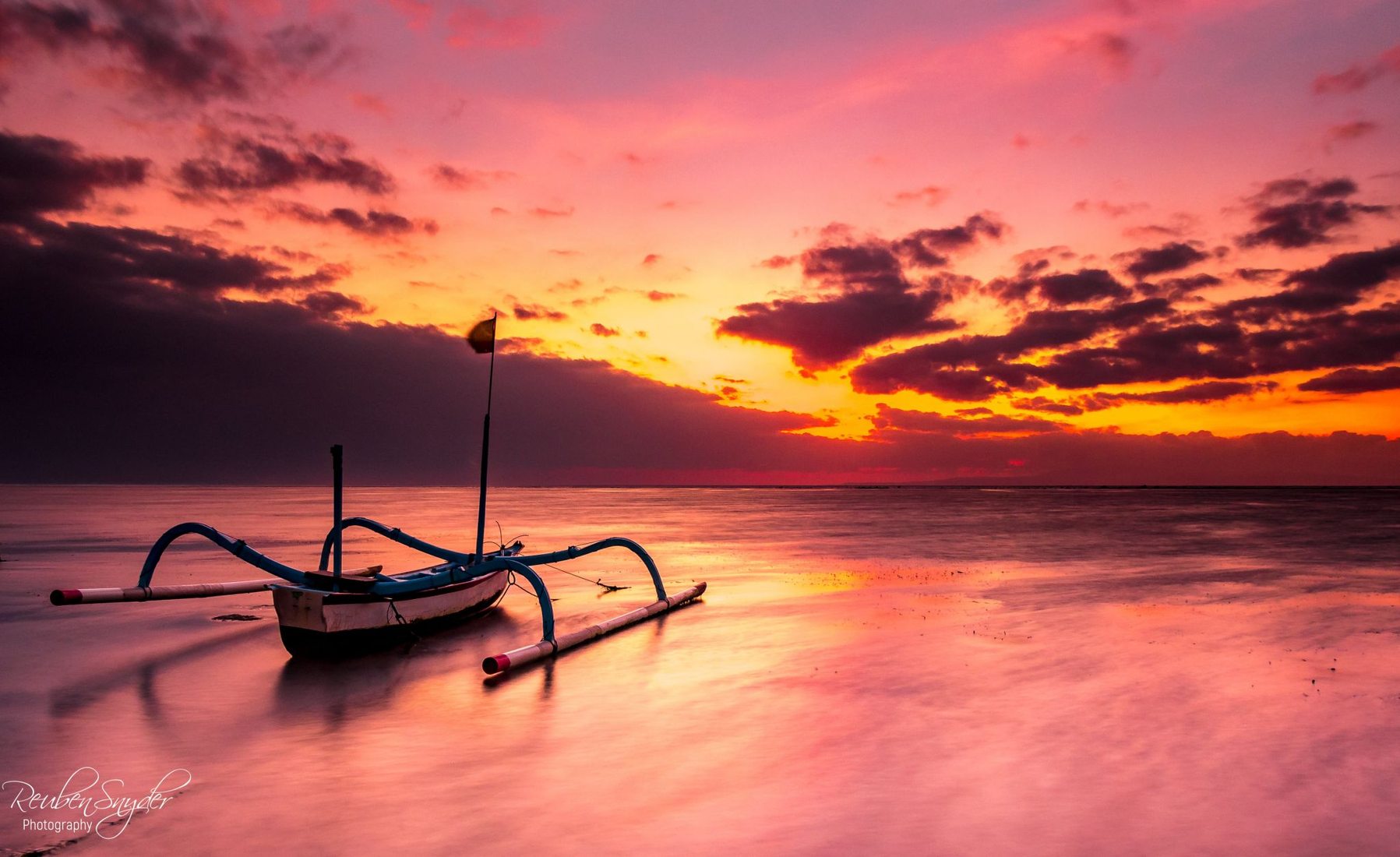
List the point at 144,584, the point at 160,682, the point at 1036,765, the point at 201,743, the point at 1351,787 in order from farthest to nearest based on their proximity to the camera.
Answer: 1. the point at 144,584
2. the point at 160,682
3. the point at 201,743
4. the point at 1036,765
5. the point at 1351,787

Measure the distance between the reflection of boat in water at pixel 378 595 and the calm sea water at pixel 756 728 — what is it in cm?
44

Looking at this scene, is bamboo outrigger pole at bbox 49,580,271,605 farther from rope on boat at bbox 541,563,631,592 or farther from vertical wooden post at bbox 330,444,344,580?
rope on boat at bbox 541,563,631,592

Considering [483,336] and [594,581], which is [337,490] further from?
[594,581]

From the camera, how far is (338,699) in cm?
1026

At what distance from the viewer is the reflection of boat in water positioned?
472 inches

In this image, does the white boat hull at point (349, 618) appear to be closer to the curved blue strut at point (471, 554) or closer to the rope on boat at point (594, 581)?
the curved blue strut at point (471, 554)

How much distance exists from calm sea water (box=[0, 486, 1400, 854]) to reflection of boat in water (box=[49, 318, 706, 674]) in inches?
17.2

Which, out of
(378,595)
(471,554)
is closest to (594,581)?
(471,554)

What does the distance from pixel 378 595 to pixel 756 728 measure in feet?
21.8

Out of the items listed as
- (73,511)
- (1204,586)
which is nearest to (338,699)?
(1204,586)

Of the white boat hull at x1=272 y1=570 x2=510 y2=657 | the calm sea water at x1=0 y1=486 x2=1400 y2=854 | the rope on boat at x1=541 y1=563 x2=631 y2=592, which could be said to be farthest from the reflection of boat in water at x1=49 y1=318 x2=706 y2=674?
the rope on boat at x1=541 y1=563 x2=631 y2=592

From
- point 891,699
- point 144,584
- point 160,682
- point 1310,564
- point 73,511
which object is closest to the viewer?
point 891,699

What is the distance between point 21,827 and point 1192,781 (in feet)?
31.4

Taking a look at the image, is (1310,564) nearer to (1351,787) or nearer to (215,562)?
(1351,787)
